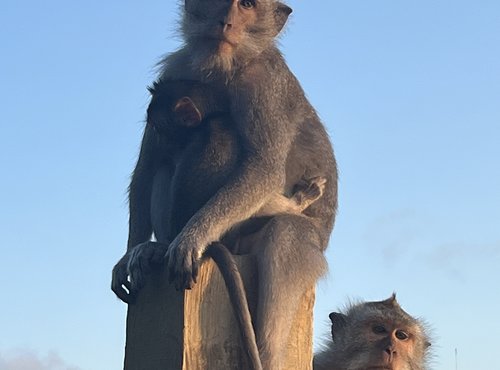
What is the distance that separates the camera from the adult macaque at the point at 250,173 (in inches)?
221

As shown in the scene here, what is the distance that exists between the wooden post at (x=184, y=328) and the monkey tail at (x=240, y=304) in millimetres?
60

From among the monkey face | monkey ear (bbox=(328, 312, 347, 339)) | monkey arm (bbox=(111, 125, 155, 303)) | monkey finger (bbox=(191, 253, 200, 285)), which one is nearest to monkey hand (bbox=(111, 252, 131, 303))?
monkey finger (bbox=(191, 253, 200, 285))

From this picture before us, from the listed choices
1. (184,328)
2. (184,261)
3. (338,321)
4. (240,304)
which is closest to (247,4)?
(184,261)

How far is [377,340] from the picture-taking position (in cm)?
872

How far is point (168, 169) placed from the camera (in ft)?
21.7

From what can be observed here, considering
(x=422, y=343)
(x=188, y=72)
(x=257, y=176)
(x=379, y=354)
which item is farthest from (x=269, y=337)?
(x=422, y=343)

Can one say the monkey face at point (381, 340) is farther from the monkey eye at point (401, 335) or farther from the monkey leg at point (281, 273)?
the monkey leg at point (281, 273)

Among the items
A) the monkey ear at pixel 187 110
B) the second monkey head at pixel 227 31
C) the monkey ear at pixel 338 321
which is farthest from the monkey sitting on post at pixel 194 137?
the monkey ear at pixel 338 321

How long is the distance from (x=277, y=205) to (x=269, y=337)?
1213mm

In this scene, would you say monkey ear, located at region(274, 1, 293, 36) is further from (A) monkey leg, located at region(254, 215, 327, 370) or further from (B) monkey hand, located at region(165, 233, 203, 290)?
(B) monkey hand, located at region(165, 233, 203, 290)

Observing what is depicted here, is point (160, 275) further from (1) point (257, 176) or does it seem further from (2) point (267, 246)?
(1) point (257, 176)

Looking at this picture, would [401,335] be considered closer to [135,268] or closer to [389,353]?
[389,353]

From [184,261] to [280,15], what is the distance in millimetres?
2632

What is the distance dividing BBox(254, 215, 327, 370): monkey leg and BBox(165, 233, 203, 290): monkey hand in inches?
17.5
